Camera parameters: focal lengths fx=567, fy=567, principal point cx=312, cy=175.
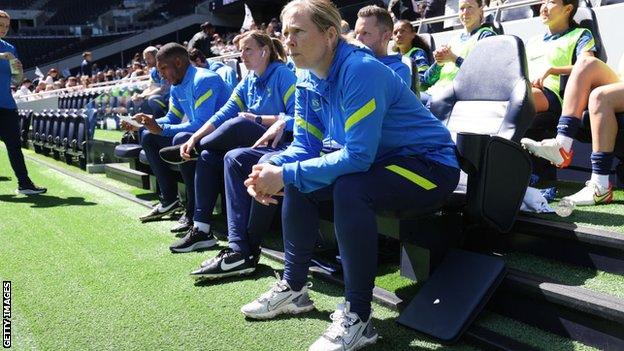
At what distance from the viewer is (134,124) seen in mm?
3939

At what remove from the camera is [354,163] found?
1.76 metres

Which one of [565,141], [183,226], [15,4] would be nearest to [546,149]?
[565,141]

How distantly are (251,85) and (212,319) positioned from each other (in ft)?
5.03

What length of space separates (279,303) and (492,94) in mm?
1318

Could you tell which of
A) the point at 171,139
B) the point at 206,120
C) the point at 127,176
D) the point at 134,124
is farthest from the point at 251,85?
the point at 127,176

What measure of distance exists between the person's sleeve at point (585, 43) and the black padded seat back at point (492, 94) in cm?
66

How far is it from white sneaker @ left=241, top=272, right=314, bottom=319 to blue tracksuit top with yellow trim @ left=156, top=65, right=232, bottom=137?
163cm

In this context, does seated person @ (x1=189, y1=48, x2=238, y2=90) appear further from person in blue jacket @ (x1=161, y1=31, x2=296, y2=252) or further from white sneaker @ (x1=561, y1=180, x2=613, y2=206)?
white sneaker @ (x1=561, y1=180, x2=613, y2=206)

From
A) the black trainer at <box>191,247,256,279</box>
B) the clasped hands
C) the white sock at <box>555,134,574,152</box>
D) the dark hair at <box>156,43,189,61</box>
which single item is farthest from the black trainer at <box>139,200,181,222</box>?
the white sock at <box>555,134,574,152</box>

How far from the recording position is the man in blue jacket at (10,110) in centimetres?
470

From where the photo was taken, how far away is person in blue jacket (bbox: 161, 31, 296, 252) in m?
2.94

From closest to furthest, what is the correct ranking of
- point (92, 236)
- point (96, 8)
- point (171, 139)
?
1. point (92, 236)
2. point (171, 139)
3. point (96, 8)

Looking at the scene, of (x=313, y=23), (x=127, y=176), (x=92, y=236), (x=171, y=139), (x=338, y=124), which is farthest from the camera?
(x=127, y=176)

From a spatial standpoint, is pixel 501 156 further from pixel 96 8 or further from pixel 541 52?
pixel 96 8
